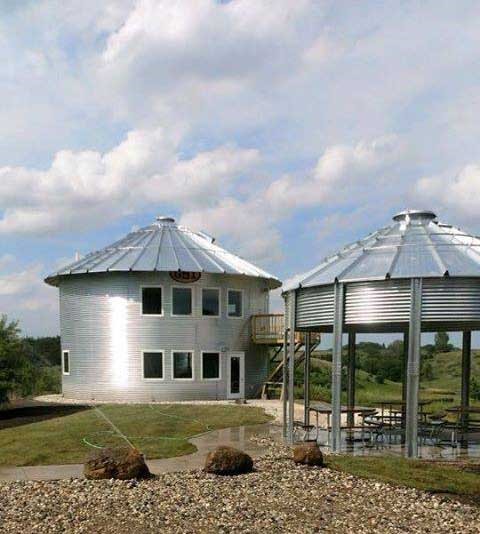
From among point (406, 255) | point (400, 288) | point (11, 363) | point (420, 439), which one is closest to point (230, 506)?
point (400, 288)

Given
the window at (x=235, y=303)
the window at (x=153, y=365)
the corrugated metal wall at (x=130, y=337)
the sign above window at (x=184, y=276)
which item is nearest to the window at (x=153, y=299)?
the corrugated metal wall at (x=130, y=337)

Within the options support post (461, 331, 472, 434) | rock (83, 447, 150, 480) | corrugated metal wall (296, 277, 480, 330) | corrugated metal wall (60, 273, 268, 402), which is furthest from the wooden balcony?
rock (83, 447, 150, 480)

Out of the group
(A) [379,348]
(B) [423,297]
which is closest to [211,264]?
(B) [423,297]

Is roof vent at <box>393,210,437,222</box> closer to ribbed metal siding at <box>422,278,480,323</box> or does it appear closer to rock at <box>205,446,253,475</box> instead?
ribbed metal siding at <box>422,278,480,323</box>

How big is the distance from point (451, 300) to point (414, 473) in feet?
10.8

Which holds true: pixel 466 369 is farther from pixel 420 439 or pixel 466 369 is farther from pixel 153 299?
pixel 153 299

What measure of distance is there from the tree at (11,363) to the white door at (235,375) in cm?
900

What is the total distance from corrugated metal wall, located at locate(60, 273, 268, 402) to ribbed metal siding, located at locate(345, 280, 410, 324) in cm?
1531

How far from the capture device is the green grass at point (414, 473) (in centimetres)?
984

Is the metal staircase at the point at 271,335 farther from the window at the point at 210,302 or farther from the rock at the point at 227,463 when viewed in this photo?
the rock at the point at 227,463

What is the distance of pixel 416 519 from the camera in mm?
8016

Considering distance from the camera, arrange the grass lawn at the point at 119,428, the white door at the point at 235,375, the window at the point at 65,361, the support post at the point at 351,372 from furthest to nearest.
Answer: the window at the point at 65,361 < the white door at the point at 235,375 < the support post at the point at 351,372 < the grass lawn at the point at 119,428

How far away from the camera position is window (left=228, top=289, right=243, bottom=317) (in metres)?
28.9

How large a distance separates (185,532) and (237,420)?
38.9ft
